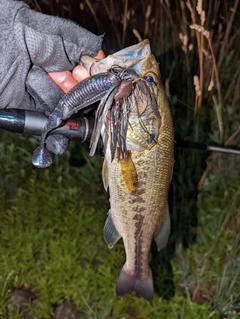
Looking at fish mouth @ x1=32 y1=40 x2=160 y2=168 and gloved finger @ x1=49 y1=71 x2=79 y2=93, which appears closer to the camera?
fish mouth @ x1=32 y1=40 x2=160 y2=168

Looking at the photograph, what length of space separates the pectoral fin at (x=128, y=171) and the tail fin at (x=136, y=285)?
52cm

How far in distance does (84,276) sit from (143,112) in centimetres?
179

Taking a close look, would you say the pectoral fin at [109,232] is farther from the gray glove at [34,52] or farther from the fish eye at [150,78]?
the fish eye at [150,78]

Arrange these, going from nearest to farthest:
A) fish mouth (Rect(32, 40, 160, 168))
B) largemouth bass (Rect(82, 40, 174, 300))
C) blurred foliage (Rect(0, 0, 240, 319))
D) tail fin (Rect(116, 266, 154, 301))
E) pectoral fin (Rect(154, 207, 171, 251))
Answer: fish mouth (Rect(32, 40, 160, 168)) → largemouth bass (Rect(82, 40, 174, 300)) → pectoral fin (Rect(154, 207, 171, 251)) → tail fin (Rect(116, 266, 154, 301)) → blurred foliage (Rect(0, 0, 240, 319))

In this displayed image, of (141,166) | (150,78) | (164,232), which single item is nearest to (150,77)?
(150,78)

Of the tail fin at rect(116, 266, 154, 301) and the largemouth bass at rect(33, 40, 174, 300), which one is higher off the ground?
the largemouth bass at rect(33, 40, 174, 300)

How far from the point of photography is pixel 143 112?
1.61 m

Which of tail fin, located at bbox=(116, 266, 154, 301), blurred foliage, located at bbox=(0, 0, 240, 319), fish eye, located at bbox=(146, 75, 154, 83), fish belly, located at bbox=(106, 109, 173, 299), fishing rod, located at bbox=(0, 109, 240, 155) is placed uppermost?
fish eye, located at bbox=(146, 75, 154, 83)

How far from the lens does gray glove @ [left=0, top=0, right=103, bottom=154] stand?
1600 mm

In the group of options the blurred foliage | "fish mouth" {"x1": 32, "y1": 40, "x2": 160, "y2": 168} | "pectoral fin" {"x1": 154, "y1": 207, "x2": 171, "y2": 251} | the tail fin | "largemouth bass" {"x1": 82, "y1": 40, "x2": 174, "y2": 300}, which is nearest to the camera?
"fish mouth" {"x1": 32, "y1": 40, "x2": 160, "y2": 168}

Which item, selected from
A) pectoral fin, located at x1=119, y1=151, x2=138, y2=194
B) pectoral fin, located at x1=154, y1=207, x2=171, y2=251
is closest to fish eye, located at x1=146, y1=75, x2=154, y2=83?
pectoral fin, located at x1=119, y1=151, x2=138, y2=194

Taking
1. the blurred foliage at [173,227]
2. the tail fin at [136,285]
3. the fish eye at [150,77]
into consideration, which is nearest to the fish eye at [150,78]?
the fish eye at [150,77]

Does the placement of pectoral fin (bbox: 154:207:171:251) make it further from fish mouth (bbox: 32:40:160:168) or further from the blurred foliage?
the blurred foliage

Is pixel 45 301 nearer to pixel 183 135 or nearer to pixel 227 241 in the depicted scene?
pixel 227 241
